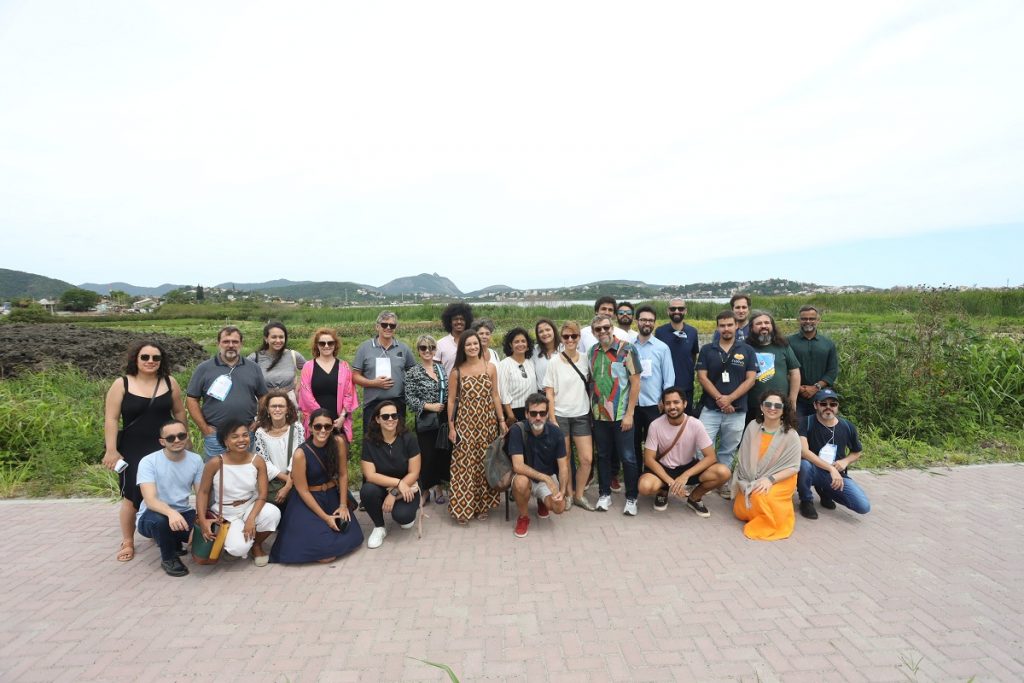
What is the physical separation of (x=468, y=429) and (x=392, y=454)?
0.70 m

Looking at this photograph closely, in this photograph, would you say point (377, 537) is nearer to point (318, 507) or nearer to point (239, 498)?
point (318, 507)

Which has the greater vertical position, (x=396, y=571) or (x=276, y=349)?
(x=276, y=349)

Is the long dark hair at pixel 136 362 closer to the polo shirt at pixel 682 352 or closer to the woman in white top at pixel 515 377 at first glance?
the woman in white top at pixel 515 377

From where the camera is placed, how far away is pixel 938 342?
277 inches

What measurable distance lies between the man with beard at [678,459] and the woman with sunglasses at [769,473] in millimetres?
215

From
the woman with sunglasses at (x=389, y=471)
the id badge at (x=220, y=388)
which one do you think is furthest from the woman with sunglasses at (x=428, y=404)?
the id badge at (x=220, y=388)

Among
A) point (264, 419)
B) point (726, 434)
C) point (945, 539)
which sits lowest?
point (945, 539)

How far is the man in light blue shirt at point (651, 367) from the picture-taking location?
469cm

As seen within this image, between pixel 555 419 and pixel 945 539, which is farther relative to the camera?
pixel 555 419

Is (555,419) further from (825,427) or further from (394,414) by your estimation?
(825,427)

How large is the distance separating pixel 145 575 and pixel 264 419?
132cm

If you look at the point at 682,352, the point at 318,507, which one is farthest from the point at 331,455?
the point at 682,352

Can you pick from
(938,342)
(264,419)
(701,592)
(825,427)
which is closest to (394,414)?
(264,419)

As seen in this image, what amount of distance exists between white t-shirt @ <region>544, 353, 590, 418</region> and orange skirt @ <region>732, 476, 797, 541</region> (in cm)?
160
